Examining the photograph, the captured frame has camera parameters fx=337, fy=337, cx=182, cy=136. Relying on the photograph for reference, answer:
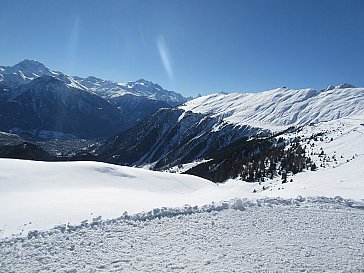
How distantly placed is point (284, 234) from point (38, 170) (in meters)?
15.8

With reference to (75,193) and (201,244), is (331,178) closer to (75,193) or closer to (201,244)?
(201,244)

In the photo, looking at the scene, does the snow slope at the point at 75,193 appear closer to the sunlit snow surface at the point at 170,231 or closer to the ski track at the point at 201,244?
the sunlit snow surface at the point at 170,231

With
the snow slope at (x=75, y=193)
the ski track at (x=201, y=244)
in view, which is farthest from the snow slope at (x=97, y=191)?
the ski track at (x=201, y=244)

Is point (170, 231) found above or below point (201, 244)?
above

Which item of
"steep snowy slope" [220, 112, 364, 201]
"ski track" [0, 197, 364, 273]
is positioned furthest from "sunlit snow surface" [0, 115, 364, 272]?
"steep snowy slope" [220, 112, 364, 201]

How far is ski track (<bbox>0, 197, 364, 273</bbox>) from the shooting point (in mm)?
10117

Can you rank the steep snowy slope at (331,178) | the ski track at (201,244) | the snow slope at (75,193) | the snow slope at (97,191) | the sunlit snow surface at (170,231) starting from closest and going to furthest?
the ski track at (201,244) → the sunlit snow surface at (170,231) → the snow slope at (75,193) → the snow slope at (97,191) → the steep snowy slope at (331,178)

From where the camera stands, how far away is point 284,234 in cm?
1307

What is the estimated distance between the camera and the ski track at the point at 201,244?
33.2 ft

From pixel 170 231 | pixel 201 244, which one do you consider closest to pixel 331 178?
pixel 170 231

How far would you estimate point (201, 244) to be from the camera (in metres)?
11.7

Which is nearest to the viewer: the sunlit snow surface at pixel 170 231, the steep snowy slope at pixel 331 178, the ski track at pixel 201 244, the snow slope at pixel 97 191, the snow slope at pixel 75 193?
the ski track at pixel 201 244

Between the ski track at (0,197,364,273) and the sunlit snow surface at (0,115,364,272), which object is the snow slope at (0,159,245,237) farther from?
the ski track at (0,197,364,273)

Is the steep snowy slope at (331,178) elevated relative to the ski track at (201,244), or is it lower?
elevated
